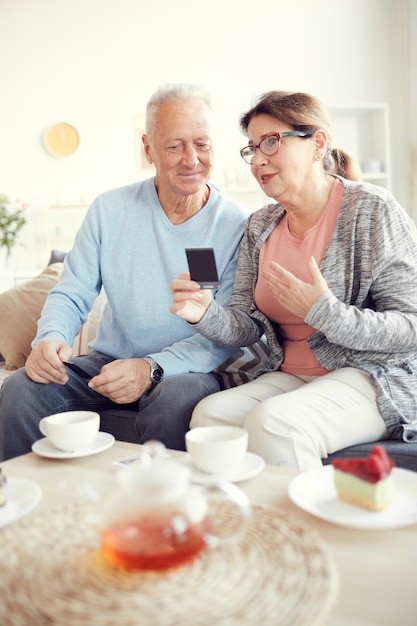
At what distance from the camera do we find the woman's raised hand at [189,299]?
1.62 meters

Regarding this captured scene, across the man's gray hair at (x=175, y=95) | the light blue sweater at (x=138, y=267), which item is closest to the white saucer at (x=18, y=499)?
the light blue sweater at (x=138, y=267)

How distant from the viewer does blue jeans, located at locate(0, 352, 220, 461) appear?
1.75 m

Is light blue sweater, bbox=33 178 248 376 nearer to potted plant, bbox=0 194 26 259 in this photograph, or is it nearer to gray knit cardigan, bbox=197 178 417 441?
gray knit cardigan, bbox=197 178 417 441

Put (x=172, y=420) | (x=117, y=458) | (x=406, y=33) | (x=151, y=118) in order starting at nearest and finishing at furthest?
(x=117, y=458) → (x=172, y=420) → (x=151, y=118) → (x=406, y=33)

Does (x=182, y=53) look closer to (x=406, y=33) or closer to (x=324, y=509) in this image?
(x=406, y=33)

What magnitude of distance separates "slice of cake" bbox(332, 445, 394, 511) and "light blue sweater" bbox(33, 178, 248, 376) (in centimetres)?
93

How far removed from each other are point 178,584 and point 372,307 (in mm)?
1115

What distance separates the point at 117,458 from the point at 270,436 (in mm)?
343

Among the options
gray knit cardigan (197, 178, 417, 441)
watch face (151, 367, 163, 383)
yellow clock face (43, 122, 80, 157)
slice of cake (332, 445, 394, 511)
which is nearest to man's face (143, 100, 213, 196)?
gray knit cardigan (197, 178, 417, 441)

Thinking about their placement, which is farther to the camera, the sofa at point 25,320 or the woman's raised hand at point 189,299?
the sofa at point 25,320

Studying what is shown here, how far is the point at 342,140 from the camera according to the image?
16.6 ft

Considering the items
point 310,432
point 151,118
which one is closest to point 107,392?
point 310,432

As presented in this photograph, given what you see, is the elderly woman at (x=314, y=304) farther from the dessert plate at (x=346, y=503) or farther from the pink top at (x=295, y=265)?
the dessert plate at (x=346, y=503)

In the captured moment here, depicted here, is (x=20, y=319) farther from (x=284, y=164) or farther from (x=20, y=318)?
(x=284, y=164)
